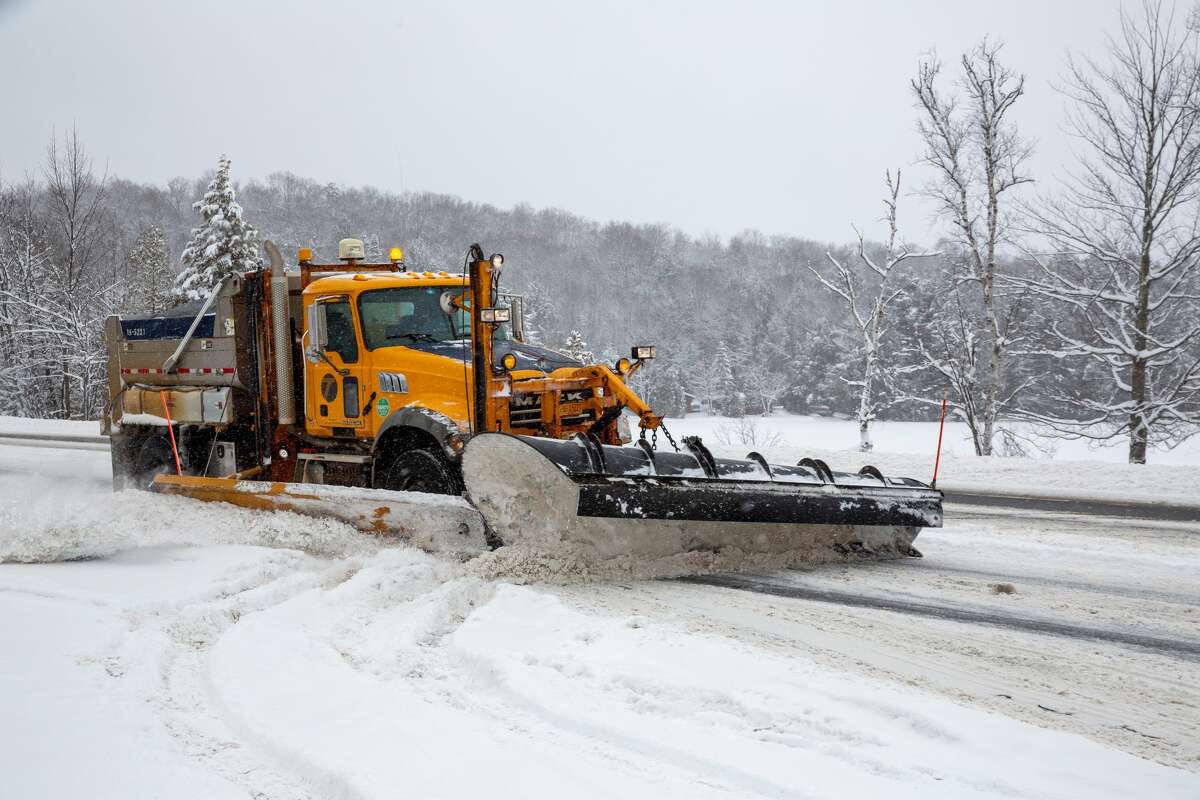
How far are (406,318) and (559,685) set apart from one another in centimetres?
480

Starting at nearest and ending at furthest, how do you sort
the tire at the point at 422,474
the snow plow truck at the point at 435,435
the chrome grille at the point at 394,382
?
the snow plow truck at the point at 435,435
the tire at the point at 422,474
the chrome grille at the point at 394,382

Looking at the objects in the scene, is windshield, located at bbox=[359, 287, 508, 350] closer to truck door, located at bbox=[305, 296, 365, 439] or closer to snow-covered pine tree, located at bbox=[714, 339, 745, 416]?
truck door, located at bbox=[305, 296, 365, 439]

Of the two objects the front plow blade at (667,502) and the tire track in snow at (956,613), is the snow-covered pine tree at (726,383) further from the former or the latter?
the tire track in snow at (956,613)

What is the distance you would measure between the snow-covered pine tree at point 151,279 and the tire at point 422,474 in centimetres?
3175

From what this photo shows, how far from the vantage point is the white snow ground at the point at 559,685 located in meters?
3.06

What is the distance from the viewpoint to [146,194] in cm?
8244

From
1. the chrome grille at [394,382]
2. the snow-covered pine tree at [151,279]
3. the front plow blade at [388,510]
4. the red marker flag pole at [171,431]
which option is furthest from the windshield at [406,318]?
the snow-covered pine tree at [151,279]

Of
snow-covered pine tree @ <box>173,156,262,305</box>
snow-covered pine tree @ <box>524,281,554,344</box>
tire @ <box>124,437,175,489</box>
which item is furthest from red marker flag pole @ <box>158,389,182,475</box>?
snow-covered pine tree @ <box>524,281,554,344</box>

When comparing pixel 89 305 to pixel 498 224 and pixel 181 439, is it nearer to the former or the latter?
pixel 181 439

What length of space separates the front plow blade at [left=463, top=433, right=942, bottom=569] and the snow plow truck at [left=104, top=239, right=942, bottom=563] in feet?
0.04

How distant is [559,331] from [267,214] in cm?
3022

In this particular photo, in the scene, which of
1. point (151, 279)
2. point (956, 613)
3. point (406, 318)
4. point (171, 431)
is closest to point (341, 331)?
point (406, 318)

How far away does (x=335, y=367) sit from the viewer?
8133mm

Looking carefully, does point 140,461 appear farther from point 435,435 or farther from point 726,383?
point 726,383
